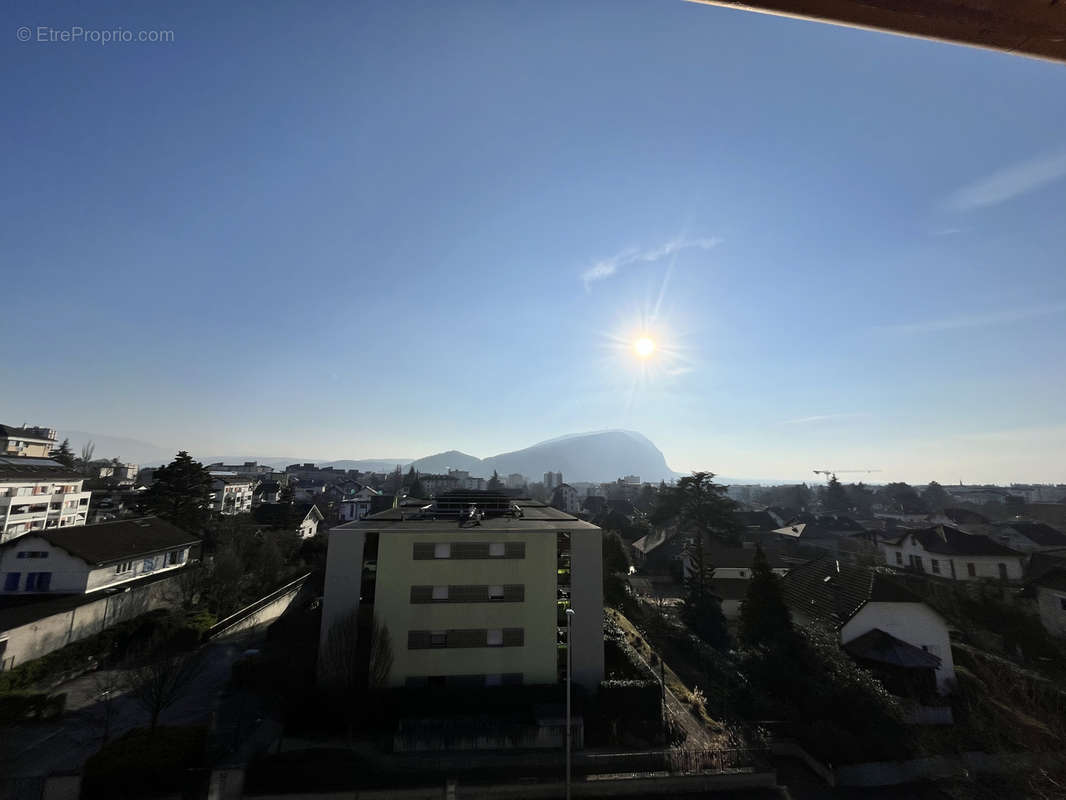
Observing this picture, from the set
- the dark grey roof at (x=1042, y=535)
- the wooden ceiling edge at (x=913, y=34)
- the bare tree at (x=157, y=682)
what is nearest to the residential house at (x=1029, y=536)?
the dark grey roof at (x=1042, y=535)

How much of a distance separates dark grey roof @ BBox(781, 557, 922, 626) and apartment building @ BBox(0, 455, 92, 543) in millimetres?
57688

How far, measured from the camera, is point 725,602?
→ 39.3m

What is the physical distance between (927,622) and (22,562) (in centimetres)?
5217

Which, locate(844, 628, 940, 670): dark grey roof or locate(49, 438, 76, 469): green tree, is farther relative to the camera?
locate(49, 438, 76, 469): green tree

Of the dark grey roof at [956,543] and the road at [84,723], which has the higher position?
the dark grey roof at [956,543]

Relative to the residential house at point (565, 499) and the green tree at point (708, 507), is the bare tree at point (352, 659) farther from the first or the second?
the residential house at point (565, 499)

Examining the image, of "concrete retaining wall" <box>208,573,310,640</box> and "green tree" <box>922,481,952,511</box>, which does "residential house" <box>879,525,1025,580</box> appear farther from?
"green tree" <box>922,481,952,511</box>

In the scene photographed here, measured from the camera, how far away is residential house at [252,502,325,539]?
56625mm

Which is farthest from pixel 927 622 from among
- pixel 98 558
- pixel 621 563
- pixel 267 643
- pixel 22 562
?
pixel 22 562

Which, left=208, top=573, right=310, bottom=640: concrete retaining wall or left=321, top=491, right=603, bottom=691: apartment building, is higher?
left=321, top=491, right=603, bottom=691: apartment building

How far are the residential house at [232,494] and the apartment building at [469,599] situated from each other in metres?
58.6

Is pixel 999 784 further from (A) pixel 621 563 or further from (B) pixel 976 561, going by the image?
(B) pixel 976 561

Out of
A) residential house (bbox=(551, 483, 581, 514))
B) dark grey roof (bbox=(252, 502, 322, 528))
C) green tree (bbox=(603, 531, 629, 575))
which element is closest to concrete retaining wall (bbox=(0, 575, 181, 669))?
dark grey roof (bbox=(252, 502, 322, 528))

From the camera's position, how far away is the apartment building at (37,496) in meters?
42.6
